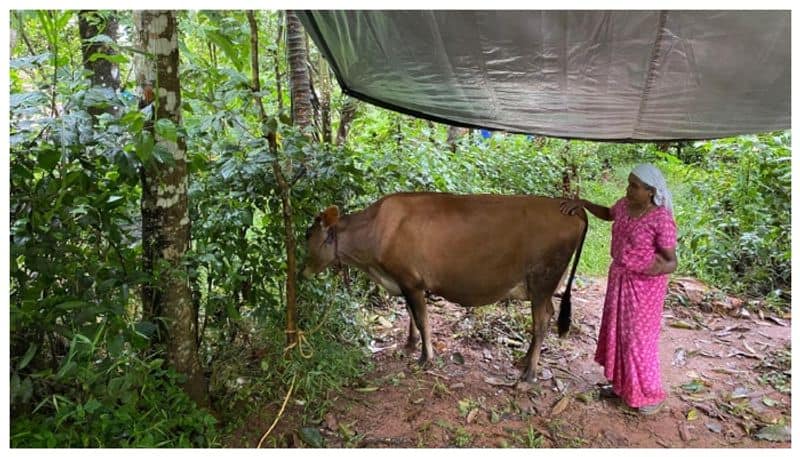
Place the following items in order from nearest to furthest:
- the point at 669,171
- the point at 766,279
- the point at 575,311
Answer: the point at 575,311 < the point at 766,279 < the point at 669,171

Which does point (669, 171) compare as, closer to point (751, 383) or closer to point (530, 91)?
point (751, 383)

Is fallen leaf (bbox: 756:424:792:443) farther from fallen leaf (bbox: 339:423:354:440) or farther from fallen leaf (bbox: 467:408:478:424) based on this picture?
fallen leaf (bbox: 339:423:354:440)

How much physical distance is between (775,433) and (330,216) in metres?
3.01

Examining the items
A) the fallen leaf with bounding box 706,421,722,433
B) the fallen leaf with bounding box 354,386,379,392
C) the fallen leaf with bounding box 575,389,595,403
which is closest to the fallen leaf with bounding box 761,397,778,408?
the fallen leaf with bounding box 706,421,722,433

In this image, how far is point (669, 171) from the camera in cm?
1005

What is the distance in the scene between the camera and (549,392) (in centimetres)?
393

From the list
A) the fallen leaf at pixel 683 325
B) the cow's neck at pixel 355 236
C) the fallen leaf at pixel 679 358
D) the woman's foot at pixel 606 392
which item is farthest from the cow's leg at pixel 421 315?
the fallen leaf at pixel 683 325

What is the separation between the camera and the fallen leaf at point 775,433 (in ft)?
11.2

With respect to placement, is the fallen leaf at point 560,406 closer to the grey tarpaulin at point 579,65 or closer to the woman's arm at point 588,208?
the woman's arm at point 588,208

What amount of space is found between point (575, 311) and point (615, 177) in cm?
645

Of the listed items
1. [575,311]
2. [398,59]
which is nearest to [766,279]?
[575,311]

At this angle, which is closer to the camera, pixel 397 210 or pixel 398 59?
pixel 398 59

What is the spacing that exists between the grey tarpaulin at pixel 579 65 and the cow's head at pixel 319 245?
914 mm

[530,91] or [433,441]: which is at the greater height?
[530,91]
